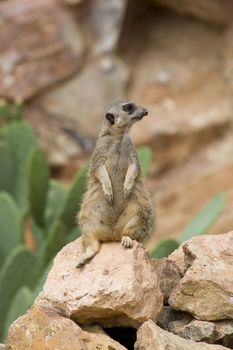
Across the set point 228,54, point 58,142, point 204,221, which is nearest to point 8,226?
point 204,221

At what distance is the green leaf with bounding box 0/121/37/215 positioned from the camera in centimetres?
807

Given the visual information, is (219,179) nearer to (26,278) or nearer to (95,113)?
(95,113)

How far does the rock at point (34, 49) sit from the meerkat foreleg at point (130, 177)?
6.65 meters

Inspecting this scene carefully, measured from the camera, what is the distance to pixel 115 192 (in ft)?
12.8

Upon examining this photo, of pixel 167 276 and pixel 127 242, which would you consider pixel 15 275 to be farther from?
pixel 127 242

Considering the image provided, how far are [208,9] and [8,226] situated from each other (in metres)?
4.49

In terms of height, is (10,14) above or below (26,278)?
above

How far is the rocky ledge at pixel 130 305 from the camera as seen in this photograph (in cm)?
342

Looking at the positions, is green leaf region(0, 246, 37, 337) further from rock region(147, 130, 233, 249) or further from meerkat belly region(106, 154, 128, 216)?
rock region(147, 130, 233, 249)

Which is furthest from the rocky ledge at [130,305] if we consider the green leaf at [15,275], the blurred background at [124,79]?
the blurred background at [124,79]

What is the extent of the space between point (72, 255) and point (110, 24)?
6.97 m

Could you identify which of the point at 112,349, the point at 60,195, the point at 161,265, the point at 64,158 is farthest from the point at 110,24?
the point at 112,349

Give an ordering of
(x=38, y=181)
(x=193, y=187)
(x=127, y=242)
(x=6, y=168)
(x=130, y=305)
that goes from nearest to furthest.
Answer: (x=130, y=305), (x=127, y=242), (x=38, y=181), (x=6, y=168), (x=193, y=187)

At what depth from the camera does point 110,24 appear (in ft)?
34.9
